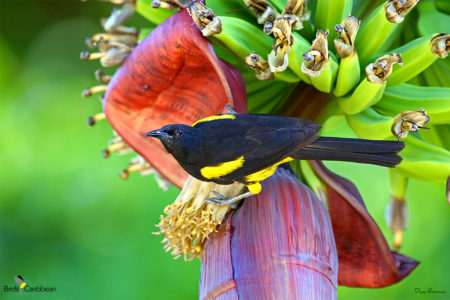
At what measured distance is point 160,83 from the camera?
1.19m

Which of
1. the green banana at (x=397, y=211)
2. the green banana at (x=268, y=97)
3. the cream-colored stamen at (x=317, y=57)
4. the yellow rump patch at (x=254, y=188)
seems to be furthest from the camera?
the green banana at (x=397, y=211)

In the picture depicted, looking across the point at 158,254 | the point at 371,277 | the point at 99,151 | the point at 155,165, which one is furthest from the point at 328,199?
the point at 99,151

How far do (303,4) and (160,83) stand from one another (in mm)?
339

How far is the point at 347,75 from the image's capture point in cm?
105

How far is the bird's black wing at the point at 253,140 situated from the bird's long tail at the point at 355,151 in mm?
39

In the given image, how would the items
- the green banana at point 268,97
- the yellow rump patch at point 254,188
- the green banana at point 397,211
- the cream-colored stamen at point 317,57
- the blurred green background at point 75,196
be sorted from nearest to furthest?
the cream-colored stamen at point 317,57 → the yellow rump patch at point 254,188 → the green banana at point 268,97 → the green banana at point 397,211 → the blurred green background at point 75,196

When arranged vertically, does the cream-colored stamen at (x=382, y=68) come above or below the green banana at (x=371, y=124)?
above

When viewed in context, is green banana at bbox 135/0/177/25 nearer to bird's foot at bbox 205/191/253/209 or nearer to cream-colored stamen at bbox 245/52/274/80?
cream-colored stamen at bbox 245/52/274/80

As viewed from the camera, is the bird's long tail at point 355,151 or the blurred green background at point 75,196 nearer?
the bird's long tail at point 355,151

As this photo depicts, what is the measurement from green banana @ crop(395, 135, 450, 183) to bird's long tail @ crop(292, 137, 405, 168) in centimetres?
7

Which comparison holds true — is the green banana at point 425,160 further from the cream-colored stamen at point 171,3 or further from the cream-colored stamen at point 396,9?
the cream-colored stamen at point 171,3

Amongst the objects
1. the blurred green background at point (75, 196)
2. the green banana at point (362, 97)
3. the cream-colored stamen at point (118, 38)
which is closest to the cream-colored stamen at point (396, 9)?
the green banana at point (362, 97)

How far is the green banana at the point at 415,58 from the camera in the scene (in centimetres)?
105

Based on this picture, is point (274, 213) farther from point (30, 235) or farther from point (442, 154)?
point (30, 235)
